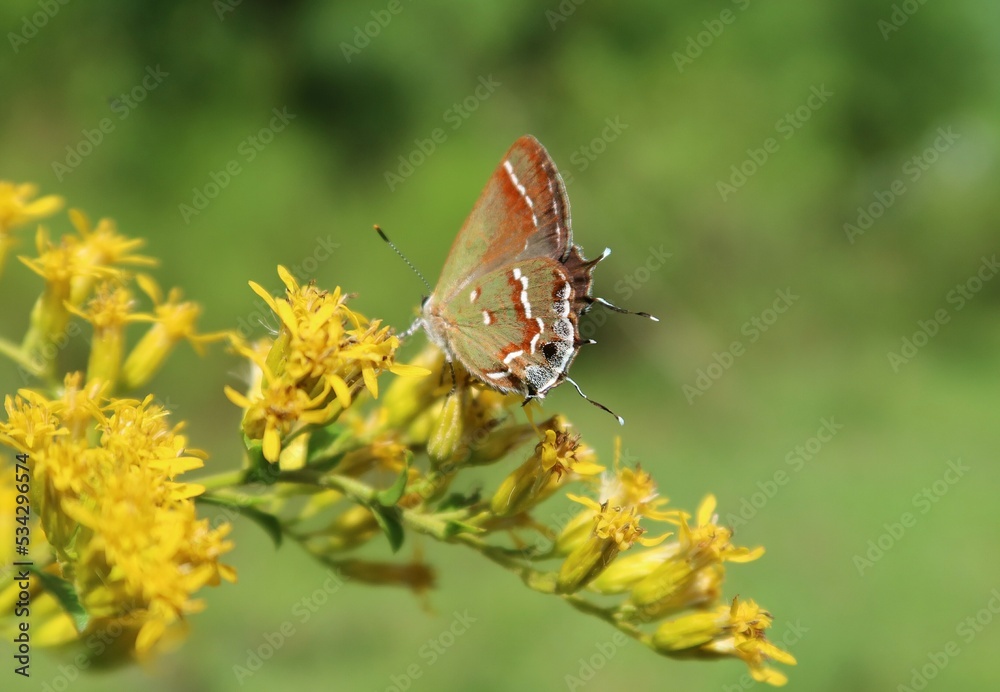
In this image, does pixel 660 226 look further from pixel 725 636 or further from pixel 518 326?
pixel 725 636

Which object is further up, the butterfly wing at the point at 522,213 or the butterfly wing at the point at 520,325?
the butterfly wing at the point at 522,213

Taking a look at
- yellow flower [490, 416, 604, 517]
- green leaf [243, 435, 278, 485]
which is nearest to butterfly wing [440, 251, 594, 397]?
yellow flower [490, 416, 604, 517]

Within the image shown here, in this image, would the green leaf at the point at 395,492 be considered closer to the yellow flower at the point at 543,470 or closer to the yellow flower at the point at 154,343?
the yellow flower at the point at 543,470

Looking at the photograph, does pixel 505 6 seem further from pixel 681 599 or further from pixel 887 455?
pixel 681 599

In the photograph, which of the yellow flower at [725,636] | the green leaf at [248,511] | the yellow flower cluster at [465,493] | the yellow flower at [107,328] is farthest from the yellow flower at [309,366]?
the yellow flower at [725,636]

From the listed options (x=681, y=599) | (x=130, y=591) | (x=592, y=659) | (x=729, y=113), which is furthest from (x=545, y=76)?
(x=130, y=591)

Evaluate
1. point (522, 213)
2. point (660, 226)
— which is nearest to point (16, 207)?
point (522, 213)

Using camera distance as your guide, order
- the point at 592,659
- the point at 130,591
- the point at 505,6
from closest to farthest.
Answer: the point at 130,591 → the point at 592,659 → the point at 505,6
